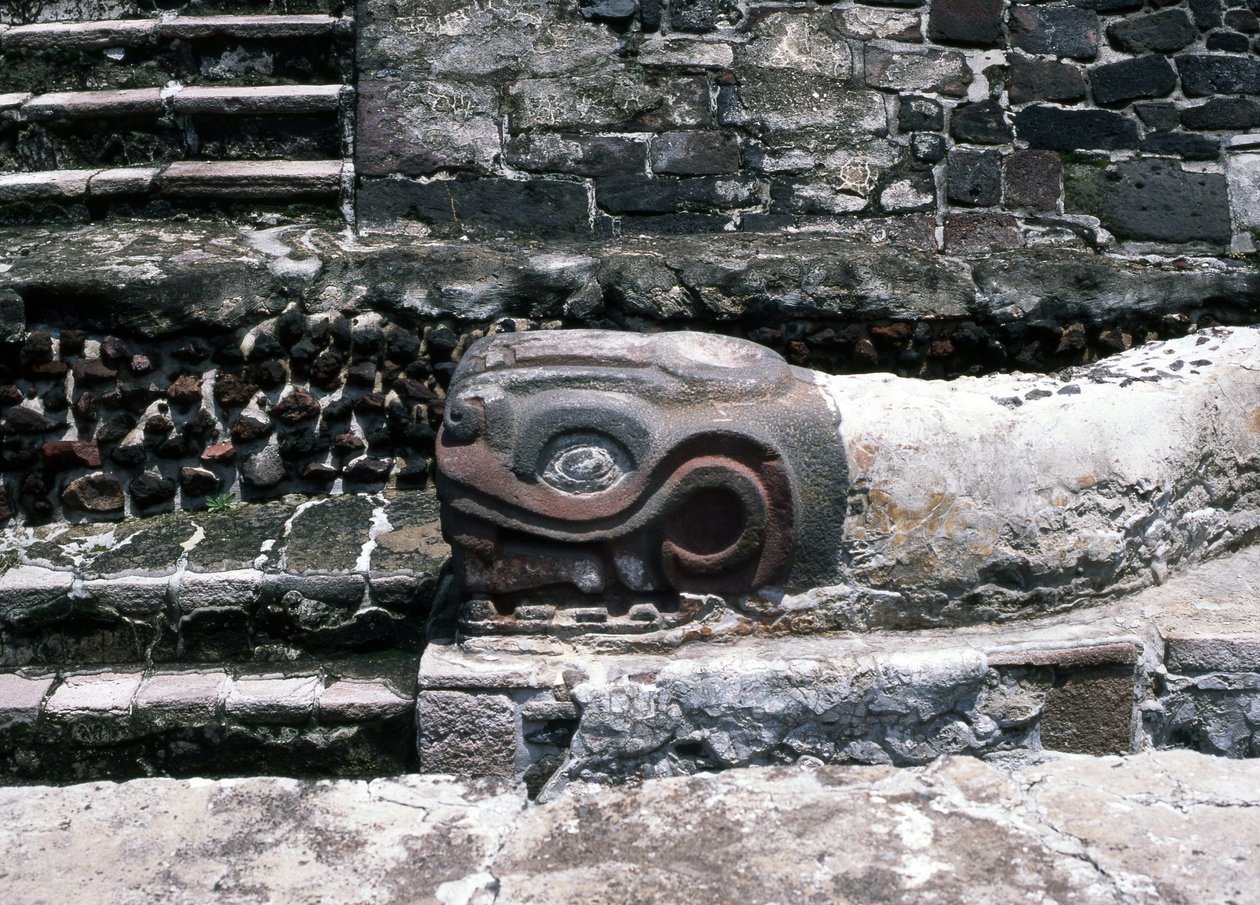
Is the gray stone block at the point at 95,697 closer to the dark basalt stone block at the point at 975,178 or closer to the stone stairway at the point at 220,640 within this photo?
Result: the stone stairway at the point at 220,640

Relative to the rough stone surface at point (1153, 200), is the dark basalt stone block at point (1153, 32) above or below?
above

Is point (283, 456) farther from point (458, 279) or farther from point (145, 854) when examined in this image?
point (145, 854)

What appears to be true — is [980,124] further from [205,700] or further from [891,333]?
[205,700]

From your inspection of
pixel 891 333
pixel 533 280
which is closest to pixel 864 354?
pixel 891 333

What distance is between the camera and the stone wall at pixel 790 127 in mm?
4863

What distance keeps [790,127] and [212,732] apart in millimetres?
3130

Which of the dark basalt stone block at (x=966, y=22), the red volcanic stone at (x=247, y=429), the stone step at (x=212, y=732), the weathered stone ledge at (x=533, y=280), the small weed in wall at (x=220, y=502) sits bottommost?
the stone step at (x=212, y=732)

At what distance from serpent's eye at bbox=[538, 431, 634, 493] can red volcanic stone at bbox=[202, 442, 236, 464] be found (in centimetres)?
171

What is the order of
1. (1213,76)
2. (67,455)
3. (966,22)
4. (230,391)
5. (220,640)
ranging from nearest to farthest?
(220,640) → (67,455) → (230,391) → (966,22) → (1213,76)

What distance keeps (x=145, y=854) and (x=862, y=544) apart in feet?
5.33

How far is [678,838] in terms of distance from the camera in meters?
2.52

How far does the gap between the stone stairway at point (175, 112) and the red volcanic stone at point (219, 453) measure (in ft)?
3.71

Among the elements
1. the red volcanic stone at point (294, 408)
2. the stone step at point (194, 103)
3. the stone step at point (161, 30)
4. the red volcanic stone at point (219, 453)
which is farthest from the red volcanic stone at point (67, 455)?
the stone step at point (161, 30)

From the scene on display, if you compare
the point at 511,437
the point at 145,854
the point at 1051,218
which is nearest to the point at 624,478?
the point at 511,437
